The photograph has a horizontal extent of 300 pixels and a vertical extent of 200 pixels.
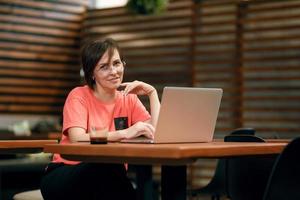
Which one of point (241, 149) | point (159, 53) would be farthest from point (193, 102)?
point (159, 53)

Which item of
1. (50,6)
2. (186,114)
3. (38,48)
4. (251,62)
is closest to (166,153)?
(186,114)

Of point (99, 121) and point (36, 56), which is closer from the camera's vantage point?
point (99, 121)

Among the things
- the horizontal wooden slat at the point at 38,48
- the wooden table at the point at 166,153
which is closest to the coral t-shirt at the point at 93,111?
the wooden table at the point at 166,153

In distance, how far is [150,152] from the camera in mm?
2238

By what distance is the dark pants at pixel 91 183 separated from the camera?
9.66 feet

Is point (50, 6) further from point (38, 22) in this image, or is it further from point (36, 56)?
point (36, 56)

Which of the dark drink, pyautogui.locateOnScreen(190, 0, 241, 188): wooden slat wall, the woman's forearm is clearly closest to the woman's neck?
the woman's forearm

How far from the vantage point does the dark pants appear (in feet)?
9.66

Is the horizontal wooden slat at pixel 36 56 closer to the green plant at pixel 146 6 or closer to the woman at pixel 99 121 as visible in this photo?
the green plant at pixel 146 6

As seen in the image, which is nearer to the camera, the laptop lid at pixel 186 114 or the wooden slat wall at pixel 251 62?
the laptop lid at pixel 186 114

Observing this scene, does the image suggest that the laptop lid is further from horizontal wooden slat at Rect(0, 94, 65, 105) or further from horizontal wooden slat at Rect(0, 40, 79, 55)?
horizontal wooden slat at Rect(0, 40, 79, 55)

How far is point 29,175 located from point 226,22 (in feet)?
11.3

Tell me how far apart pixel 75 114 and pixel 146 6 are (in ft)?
13.3

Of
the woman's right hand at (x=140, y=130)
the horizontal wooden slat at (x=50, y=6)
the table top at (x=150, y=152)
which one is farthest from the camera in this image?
the horizontal wooden slat at (x=50, y=6)
